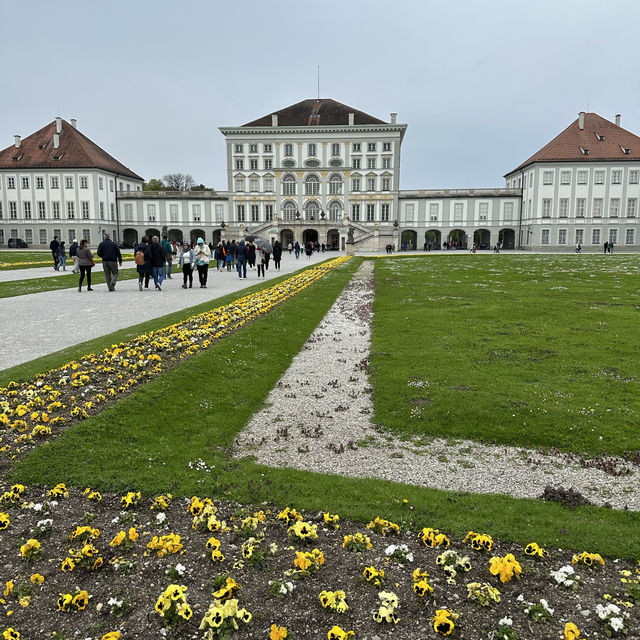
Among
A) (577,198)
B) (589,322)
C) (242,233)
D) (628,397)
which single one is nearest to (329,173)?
(242,233)

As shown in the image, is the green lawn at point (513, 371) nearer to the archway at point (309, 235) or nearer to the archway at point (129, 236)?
the archway at point (309, 235)

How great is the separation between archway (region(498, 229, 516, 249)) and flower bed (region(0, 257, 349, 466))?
240 feet

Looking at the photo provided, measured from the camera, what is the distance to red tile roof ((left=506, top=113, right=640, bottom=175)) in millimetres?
68250

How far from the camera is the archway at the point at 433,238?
78.7m

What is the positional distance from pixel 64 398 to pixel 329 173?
247ft

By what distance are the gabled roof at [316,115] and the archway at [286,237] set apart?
15.9m

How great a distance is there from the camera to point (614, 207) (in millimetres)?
69438

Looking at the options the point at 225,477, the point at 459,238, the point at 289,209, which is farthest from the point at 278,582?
the point at 459,238

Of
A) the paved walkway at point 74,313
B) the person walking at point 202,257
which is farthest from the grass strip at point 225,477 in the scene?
the person walking at point 202,257

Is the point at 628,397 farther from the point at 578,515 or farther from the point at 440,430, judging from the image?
the point at 578,515

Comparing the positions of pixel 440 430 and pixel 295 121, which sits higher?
pixel 295 121

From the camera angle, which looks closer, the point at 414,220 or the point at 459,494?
the point at 459,494

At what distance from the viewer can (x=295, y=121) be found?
80.0 meters

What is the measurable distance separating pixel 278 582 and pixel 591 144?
257 feet
